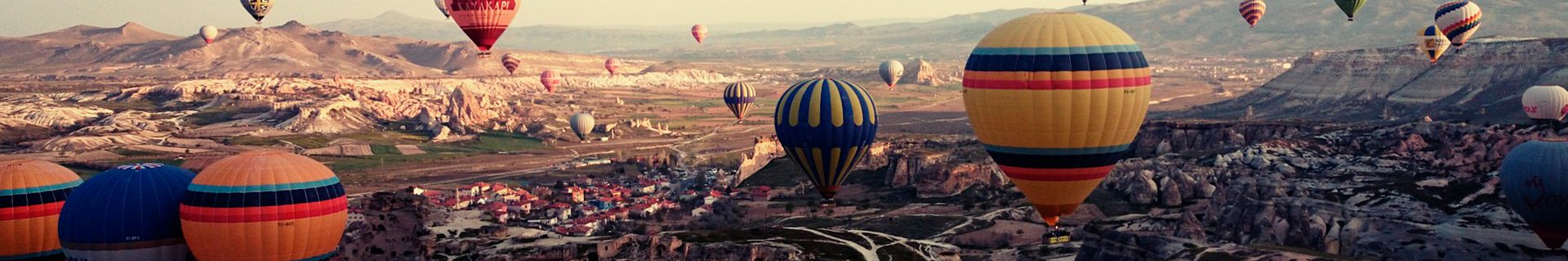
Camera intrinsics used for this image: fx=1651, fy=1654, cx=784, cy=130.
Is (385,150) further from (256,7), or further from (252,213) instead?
(252,213)

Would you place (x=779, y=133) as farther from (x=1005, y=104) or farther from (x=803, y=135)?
(x=1005, y=104)

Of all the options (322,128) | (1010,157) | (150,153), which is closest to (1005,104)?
(1010,157)

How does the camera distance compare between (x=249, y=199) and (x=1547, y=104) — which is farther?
(x=1547, y=104)

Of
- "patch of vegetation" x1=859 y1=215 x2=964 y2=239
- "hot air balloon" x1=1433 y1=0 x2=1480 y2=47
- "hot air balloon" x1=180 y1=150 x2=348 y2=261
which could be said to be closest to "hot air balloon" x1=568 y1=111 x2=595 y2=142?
"patch of vegetation" x1=859 y1=215 x2=964 y2=239

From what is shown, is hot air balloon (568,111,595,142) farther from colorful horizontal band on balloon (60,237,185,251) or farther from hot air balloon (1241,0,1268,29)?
colorful horizontal band on balloon (60,237,185,251)

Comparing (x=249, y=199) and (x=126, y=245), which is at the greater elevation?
(x=249, y=199)

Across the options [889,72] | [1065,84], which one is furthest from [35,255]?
[889,72]

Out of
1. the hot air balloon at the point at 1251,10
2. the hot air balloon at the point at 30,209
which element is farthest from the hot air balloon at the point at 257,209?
the hot air balloon at the point at 1251,10
